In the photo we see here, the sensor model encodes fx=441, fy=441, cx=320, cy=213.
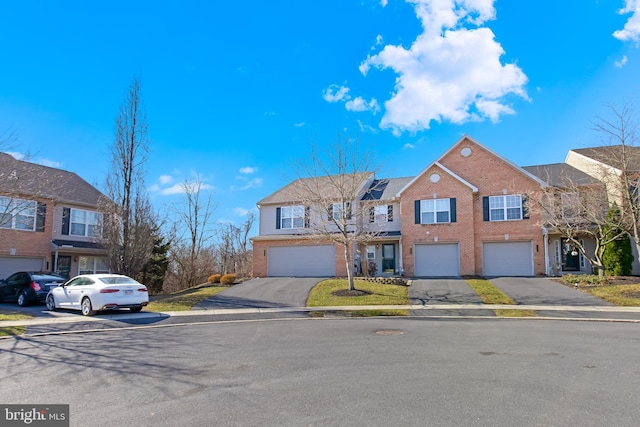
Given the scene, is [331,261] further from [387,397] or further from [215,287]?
[387,397]

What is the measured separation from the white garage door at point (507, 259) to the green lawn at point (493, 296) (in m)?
2.91

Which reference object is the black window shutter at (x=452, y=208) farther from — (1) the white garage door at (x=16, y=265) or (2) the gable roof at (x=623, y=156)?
(1) the white garage door at (x=16, y=265)

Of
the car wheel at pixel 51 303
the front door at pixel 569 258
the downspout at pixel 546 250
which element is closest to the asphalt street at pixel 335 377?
the car wheel at pixel 51 303

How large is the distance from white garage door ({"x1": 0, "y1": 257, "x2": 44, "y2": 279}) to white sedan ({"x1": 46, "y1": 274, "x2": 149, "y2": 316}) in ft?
38.3

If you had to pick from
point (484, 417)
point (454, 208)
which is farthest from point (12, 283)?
point (454, 208)

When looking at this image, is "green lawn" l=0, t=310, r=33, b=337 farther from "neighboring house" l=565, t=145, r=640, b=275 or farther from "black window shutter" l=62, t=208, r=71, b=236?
"neighboring house" l=565, t=145, r=640, b=275

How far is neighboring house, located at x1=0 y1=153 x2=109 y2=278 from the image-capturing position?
81.1ft

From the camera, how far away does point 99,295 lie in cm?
1477

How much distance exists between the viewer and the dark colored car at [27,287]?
18359 millimetres

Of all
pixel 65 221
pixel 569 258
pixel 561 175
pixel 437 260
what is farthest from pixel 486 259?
pixel 65 221

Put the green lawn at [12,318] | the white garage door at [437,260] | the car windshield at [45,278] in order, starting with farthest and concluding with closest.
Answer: the white garage door at [437,260], the car windshield at [45,278], the green lawn at [12,318]

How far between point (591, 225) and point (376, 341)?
19.6m

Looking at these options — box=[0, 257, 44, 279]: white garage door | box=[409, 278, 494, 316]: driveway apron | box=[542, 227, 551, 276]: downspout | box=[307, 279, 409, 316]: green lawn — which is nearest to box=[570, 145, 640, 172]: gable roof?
box=[542, 227, 551, 276]: downspout

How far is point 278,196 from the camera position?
104ft
